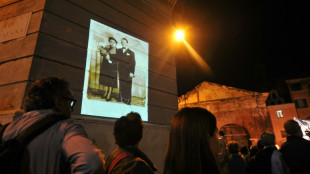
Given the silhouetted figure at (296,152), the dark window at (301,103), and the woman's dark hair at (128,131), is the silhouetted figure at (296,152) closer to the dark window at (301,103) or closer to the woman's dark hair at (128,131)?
the woman's dark hair at (128,131)

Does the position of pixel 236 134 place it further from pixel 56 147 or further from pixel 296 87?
pixel 56 147

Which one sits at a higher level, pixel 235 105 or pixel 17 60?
pixel 235 105

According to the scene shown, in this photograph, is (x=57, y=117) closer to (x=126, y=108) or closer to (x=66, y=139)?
(x=66, y=139)

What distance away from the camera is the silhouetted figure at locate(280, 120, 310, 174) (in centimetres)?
258

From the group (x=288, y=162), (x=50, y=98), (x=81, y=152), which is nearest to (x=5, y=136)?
(x=50, y=98)

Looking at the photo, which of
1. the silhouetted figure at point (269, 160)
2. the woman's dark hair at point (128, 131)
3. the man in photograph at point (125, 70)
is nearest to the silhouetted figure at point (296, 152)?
the silhouetted figure at point (269, 160)

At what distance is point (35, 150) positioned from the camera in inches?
41.7

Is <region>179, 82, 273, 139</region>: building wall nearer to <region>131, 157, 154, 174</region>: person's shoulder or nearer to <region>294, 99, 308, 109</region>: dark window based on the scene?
<region>294, 99, 308, 109</region>: dark window

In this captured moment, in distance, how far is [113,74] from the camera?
4266 mm

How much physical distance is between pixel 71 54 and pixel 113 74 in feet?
3.49

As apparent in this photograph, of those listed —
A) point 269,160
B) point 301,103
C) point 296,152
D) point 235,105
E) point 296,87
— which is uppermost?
point 296,87

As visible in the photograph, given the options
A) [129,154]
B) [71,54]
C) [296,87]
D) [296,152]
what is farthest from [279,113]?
[129,154]

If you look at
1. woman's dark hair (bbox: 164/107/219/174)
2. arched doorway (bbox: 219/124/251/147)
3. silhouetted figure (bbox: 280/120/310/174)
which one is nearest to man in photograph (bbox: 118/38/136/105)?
woman's dark hair (bbox: 164/107/219/174)

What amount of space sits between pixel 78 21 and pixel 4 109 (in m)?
2.29
